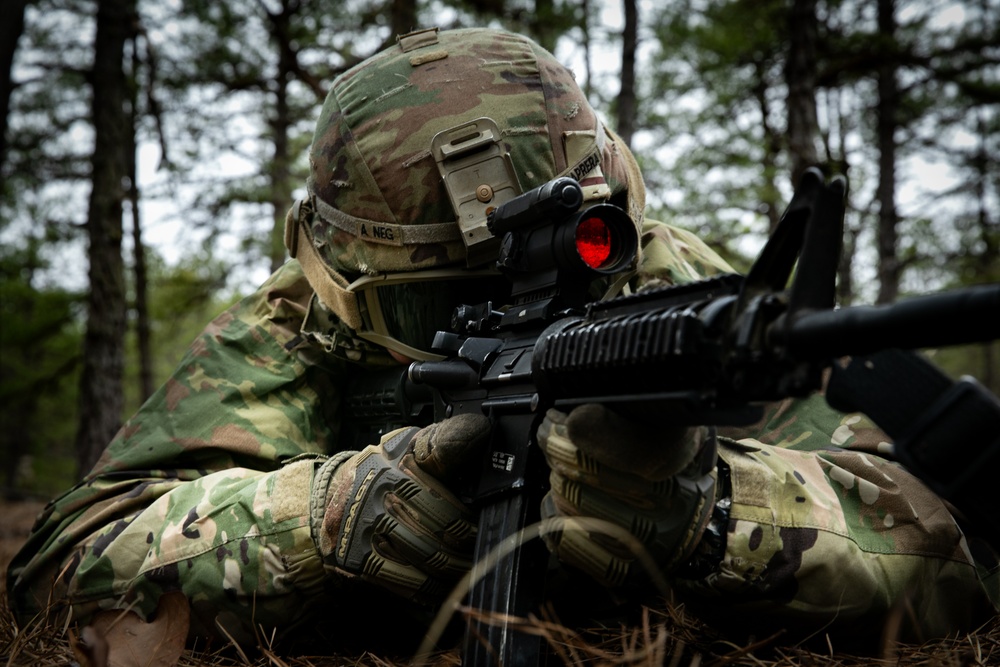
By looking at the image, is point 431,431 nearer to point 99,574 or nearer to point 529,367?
point 529,367

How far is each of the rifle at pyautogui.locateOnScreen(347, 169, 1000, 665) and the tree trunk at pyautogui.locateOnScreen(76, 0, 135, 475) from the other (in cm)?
562

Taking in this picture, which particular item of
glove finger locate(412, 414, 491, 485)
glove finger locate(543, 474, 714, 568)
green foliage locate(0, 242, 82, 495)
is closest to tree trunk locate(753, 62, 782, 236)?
glove finger locate(412, 414, 491, 485)

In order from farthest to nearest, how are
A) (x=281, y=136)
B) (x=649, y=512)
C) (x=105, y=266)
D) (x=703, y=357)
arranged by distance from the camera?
(x=281, y=136)
(x=105, y=266)
(x=649, y=512)
(x=703, y=357)

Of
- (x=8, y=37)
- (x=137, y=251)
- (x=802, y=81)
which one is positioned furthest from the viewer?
(x=137, y=251)

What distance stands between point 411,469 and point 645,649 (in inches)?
31.9

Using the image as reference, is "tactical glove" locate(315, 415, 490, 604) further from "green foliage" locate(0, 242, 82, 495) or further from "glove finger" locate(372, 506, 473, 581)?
"green foliage" locate(0, 242, 82, 495)

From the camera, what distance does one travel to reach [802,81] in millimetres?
5938

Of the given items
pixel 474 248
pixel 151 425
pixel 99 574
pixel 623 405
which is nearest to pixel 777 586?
pixel 623 405

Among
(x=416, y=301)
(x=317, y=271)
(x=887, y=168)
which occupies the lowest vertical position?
(x=416, y=301)

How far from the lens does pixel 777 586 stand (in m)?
1.76

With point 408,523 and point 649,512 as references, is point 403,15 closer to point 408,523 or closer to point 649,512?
point 408,523

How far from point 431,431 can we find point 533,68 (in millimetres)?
1280

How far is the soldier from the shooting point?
1717mm

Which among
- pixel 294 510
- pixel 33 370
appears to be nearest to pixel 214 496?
pixel 294 510
